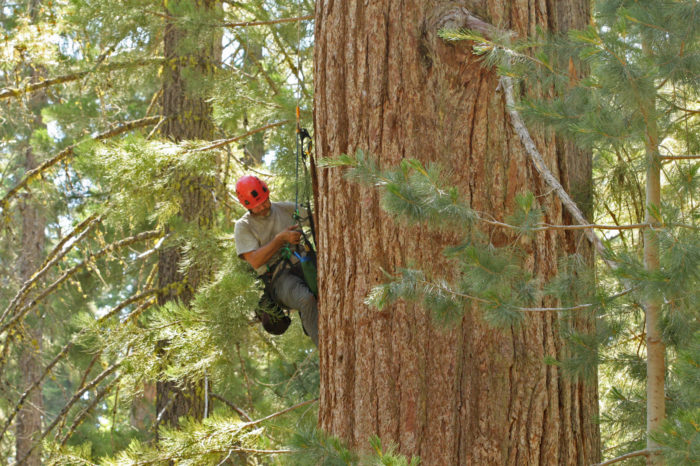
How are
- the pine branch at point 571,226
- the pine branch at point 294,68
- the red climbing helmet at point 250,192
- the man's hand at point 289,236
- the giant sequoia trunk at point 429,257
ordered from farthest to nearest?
the pine branch at point 294,68 < the red climbing helmet at point 250,192 < the man's hand at point 289,236 < the giant sequoia trunk at point 429,257 < the pine branch at point 571,226

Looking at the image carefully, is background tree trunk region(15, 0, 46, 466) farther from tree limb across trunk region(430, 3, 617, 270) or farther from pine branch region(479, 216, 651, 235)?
pine branch region(479, 216, 651, 235)

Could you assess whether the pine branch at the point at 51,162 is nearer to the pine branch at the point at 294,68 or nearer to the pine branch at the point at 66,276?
the pine branch at the point at 66,276

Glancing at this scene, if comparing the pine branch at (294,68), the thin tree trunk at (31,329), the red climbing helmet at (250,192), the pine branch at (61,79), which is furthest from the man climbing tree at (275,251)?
the thin tree trunk at (31,329)

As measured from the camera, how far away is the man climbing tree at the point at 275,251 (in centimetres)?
530

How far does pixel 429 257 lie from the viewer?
3.34 meters

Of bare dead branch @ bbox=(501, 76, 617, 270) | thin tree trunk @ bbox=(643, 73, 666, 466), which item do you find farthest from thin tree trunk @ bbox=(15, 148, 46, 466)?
thin tree trunk @ bbox=(643, 73, 666, 466)

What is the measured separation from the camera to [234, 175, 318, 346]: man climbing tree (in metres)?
5.30

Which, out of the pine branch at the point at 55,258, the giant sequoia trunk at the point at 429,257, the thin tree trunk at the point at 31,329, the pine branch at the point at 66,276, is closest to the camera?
the giant sequoia trunk at the point at 429,257

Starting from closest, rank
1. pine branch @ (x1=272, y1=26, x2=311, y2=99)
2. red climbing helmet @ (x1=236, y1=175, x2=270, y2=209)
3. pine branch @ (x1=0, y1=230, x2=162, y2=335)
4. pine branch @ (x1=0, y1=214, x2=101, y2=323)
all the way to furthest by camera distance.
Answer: red climbing helmet @ (x1=236, y1=175, x2=270, y2=209) → pine branch @ (x1=272, y1=26, x2=311, y2=99) → pine branch @ (x1=0, y1=230, x2=162, y2=335) → pine branch @ (x1=0, y1=214, x2=101, y2=323)

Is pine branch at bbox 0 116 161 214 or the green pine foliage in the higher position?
pine branch at bbox 0 116 161 214

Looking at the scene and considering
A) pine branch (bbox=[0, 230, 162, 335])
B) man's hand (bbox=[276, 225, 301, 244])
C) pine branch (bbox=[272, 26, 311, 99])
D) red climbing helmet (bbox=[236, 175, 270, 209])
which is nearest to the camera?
man's hand (bbox=[276, 225, 301, 244])

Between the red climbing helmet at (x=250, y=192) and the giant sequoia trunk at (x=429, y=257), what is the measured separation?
1.86 m

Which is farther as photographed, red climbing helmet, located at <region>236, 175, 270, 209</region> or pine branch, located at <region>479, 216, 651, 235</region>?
red climbing helmet, located at <region>236, 175, 270, 209</region>

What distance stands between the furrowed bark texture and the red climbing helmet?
1469 mm
